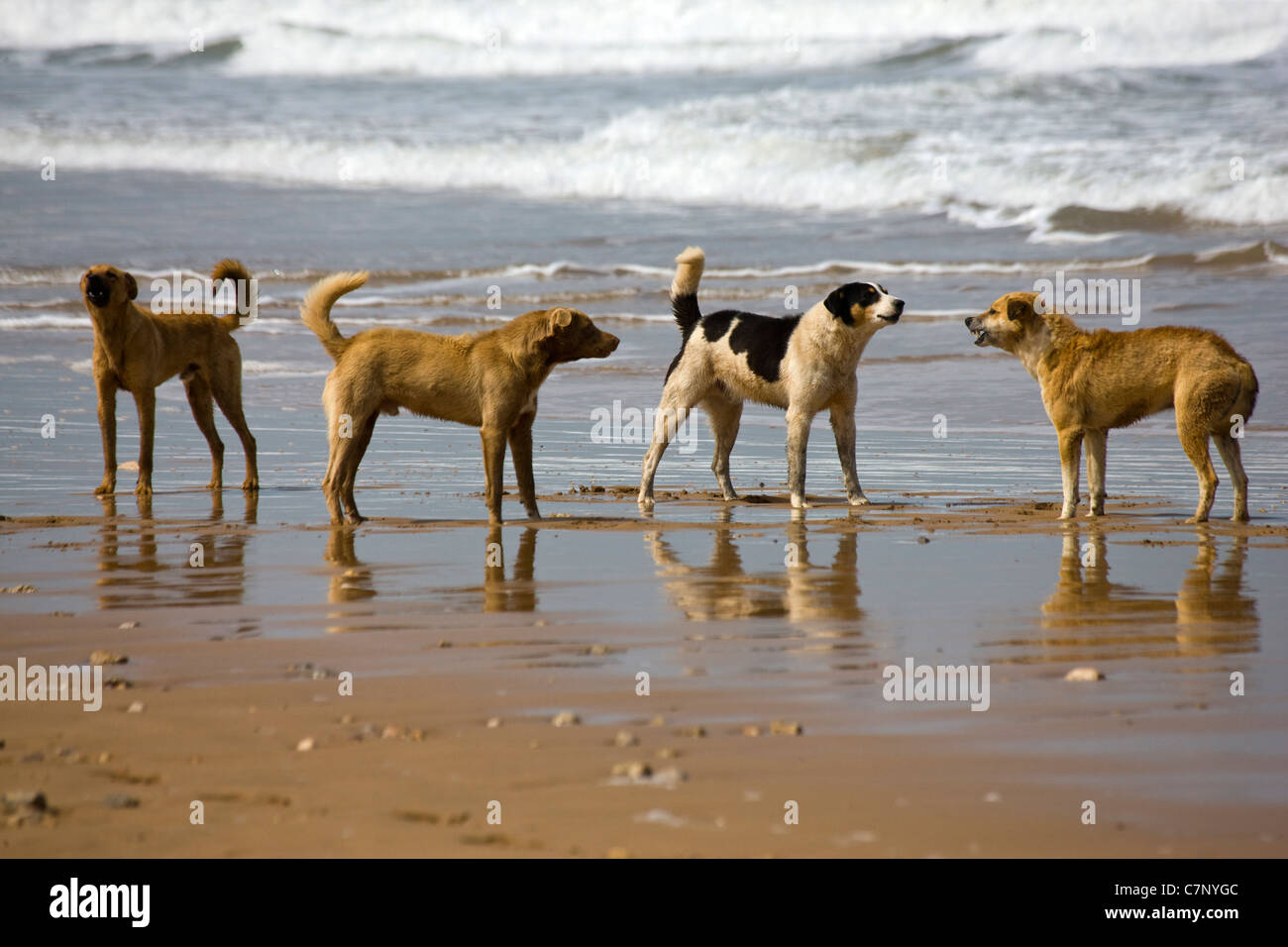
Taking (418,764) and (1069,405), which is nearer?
(418,764)

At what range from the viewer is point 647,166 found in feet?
Result: 112

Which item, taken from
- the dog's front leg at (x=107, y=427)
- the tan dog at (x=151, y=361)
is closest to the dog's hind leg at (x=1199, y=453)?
the tan dog at (x=151, y=361)

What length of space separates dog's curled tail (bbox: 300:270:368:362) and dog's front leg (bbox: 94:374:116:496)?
1829 mm

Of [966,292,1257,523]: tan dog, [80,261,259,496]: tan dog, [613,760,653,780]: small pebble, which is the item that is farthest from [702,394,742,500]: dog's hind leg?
[613,760,653,780]: small pebble

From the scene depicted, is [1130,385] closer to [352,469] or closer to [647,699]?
[352,469]

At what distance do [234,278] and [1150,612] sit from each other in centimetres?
707

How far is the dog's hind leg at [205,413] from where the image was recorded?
10086 mm

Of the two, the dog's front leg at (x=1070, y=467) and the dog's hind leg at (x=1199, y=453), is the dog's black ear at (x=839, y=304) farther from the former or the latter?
the dog's hind leg at (x=1199, y=453)

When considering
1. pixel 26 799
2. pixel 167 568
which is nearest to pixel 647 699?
pixel 26 799

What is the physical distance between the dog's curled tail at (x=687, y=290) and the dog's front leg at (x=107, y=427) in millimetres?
3886
